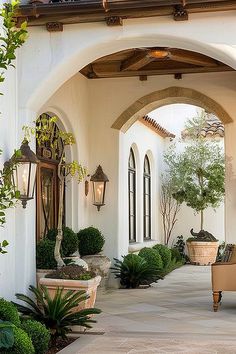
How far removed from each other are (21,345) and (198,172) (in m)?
12.1

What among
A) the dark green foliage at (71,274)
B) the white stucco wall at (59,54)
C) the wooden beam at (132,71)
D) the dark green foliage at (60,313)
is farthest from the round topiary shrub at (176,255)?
the dark green foliage at (60,313)

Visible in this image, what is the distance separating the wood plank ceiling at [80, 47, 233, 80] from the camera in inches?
408

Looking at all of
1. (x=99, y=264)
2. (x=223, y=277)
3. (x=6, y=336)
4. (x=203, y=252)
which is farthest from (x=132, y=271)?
(x=6, y=336)

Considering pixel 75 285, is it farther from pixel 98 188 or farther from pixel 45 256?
pixel 98 188

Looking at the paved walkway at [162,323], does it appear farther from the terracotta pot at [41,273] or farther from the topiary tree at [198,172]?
the topiary tree at [198,172]

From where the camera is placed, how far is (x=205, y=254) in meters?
17.2

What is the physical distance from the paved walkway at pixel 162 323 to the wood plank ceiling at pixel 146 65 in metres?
4.15

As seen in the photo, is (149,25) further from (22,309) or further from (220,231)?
(220,231)

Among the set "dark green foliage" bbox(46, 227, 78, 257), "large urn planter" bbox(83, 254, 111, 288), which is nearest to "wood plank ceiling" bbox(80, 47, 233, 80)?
"dark green foliage" bbox(46, 227, 78, 257)

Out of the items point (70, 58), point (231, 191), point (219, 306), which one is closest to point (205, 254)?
point (231, 191)

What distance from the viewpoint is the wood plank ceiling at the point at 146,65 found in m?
10.4

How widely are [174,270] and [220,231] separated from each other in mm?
3007

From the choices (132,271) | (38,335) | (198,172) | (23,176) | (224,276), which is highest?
(198,172)

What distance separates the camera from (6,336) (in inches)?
208
